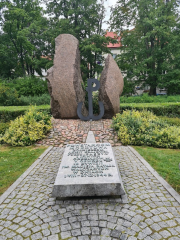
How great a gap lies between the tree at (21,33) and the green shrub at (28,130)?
11.1 m

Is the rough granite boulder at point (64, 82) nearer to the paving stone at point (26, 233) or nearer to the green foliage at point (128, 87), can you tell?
the paving stone at point (26, 233)

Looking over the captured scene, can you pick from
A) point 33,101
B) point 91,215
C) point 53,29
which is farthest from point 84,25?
point 91,215

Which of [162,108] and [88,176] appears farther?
[162,108]

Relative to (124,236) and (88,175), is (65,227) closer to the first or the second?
(124,236)

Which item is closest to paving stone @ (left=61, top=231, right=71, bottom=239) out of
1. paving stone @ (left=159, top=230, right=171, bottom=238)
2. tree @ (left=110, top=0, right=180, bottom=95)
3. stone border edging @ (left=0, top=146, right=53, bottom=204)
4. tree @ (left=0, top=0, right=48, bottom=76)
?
paving stone @ (left=159, top=230, right=171, bottom=238)

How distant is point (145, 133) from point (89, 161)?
12.2 feet

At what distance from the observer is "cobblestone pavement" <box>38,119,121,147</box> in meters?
7.15

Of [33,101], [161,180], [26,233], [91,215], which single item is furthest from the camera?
[33,101]

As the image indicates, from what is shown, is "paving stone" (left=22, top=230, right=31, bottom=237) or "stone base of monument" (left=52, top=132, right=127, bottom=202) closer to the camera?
"paving stone" (left=22, top=230, right=31, bottom=237)

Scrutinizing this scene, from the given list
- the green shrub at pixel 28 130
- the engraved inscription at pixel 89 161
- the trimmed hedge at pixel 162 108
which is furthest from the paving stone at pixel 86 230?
the trimmed hedge at pixel 162 108

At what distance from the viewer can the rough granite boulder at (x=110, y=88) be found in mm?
8773

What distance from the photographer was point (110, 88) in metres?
8.77

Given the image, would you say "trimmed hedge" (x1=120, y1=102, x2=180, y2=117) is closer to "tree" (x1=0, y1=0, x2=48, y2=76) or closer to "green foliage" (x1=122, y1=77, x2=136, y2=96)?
"green foliage" (x1=122, y1=77, x2=136, y2=96)

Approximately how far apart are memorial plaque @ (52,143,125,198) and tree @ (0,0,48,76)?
49.2ft
